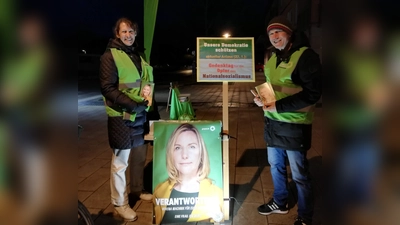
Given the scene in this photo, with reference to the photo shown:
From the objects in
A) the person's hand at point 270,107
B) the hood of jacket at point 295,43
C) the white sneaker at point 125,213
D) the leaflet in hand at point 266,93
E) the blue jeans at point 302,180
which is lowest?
the white sneaker at point 125,213

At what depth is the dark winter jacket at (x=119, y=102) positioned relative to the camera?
3066 mm

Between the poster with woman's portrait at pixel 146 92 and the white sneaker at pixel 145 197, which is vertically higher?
the poster with woman's portrait at pixel 146 92

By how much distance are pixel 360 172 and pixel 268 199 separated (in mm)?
2640

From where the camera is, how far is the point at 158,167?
123 inches

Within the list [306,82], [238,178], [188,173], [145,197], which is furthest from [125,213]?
[306,82]

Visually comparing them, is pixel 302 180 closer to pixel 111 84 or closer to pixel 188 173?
pixel 188 173

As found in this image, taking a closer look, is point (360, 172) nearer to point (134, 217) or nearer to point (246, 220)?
point (246, 220)

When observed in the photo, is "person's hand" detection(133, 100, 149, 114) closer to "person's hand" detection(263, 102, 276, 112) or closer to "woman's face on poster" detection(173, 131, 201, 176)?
"woman's face on poster" detection(173, 131, 201, 176)

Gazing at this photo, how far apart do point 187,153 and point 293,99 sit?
1.16m

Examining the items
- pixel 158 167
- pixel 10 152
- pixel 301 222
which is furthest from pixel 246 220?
pixel 10 152

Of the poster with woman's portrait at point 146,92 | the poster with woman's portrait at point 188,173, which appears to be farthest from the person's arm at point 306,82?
the poster with woman's portrait at point 146,92

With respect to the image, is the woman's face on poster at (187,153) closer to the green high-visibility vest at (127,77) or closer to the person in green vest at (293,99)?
the green high-visibility vest at (127,77)

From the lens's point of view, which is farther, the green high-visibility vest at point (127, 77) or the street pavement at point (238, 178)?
the street pavement at point (238, 178)

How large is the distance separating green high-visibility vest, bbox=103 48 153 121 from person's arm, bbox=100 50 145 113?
0.05 meters
